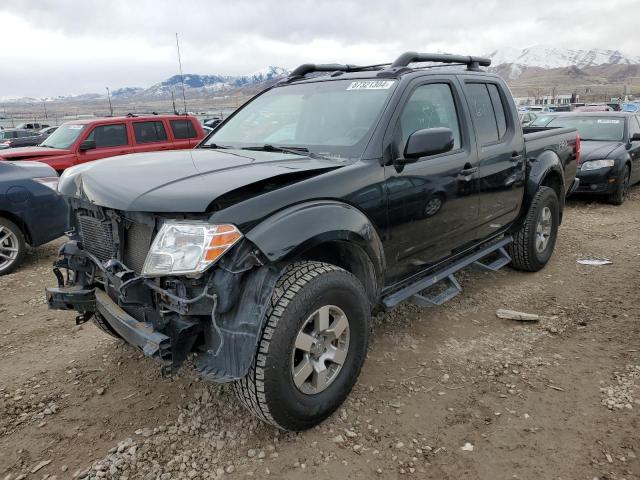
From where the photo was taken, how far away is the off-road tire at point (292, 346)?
2.35m

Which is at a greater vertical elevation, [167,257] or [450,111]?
[450,111]

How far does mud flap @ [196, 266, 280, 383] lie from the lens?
2266mm

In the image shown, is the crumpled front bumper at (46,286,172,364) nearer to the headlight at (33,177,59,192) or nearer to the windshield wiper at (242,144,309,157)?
the windshield wiper at (242,144,309,157)

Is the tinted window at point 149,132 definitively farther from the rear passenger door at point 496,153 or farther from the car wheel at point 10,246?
the rear passenger door at point 496,153

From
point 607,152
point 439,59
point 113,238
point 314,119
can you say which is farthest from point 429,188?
point 607,152

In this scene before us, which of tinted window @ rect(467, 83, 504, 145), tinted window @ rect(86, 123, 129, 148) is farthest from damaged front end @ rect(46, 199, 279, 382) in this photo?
tinted window @ rect(86, 123, 129, 148)

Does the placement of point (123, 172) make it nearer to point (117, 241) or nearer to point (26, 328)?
point (117, 241)

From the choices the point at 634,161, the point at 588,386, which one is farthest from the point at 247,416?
the point at 634,161

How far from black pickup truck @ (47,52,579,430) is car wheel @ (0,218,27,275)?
301 cm

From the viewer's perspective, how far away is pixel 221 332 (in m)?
2.29

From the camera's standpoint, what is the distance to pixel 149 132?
10.3 metres

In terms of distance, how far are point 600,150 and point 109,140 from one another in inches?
370

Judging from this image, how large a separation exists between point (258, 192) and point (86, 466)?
1.66 meters

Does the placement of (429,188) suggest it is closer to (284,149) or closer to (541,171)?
(284,149)
